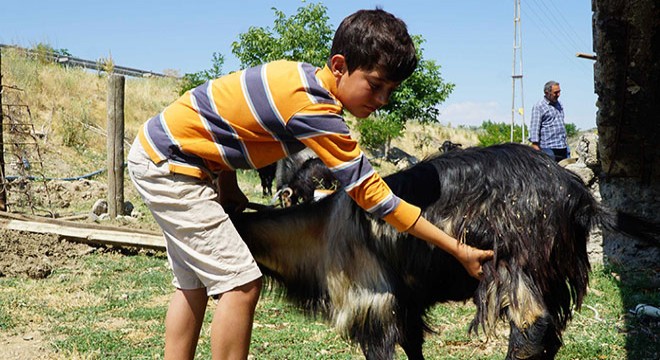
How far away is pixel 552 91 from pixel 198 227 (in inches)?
331

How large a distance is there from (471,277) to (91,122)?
18.0m

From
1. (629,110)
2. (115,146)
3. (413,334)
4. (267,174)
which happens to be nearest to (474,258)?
(413,334)

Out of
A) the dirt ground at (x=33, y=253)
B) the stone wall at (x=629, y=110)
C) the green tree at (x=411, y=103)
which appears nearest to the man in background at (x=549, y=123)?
the stone wall at (x=629, y=110)

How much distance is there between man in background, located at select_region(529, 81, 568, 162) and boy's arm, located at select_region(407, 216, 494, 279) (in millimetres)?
7707

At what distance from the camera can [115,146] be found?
9242mm

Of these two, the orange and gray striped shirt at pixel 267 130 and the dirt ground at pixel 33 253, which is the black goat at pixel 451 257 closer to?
the orange and gray striped shirt at pixel 267 130

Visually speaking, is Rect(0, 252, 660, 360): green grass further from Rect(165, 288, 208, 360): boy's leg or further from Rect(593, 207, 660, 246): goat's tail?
Rect(593, 207, 660, 246): goat's tail

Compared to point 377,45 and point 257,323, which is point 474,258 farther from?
point 257,323

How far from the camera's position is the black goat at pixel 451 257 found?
9.05 ft

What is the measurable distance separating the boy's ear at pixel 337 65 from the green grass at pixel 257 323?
119cm

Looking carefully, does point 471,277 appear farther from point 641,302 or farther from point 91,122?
point 91,122

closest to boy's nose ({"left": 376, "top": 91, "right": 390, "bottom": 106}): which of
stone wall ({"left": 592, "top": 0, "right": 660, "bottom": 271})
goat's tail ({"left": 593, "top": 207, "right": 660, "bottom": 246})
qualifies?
goat's tail ({"left": 593, "top": 207, "right": 660, "bottom": 246})

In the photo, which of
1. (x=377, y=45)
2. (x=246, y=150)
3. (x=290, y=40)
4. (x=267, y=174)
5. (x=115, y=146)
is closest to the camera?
(x=377, y=45)

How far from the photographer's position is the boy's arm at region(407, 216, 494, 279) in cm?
265
